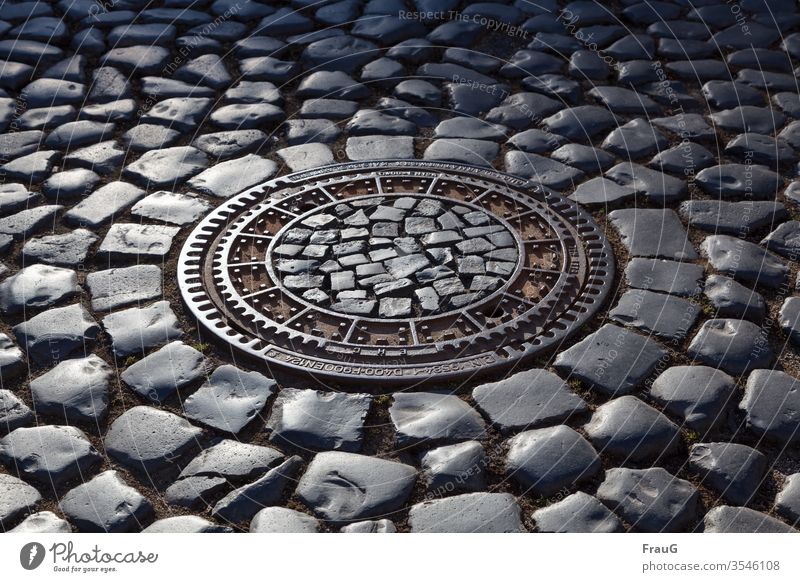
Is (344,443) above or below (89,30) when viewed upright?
below

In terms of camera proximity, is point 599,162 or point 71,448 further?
point 599,162

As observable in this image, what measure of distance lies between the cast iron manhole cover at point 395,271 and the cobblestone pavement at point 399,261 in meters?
0.04

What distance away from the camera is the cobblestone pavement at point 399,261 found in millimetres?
3299

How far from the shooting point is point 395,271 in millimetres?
4285

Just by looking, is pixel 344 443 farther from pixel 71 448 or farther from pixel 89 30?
pixel 89 30

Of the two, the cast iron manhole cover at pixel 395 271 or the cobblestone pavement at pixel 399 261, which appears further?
the cast iron manhole cover at pixel 395 271

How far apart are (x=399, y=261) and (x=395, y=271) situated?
0.08m

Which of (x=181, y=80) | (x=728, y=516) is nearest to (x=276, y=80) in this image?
(x=181, y=80)

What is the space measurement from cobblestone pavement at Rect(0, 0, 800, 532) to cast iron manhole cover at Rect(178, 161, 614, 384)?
43 millimetres

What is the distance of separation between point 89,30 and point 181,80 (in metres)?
0.88

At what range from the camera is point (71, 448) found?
11.3ft

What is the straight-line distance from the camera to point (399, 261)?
435cm

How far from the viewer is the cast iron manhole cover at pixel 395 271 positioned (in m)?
3.89

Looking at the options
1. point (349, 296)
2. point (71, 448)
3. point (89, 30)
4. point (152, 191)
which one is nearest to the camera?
point (71, 448)
